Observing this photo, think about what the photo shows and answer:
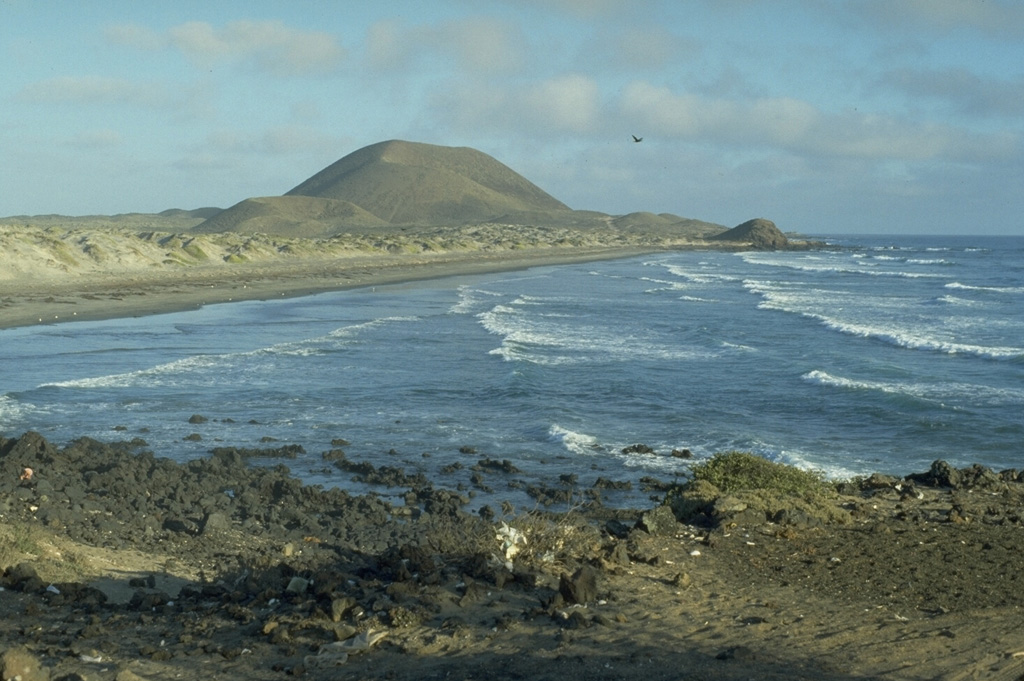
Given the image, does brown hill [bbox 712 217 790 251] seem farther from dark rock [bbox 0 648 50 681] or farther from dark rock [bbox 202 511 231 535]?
dark rock [bbox 0 648 50 681]

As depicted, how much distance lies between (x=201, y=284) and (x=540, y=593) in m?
44.0

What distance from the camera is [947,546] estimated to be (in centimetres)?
911

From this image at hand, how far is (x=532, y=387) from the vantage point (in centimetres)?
2205

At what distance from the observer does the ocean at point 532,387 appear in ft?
53.0

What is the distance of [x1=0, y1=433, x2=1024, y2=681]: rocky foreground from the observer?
21.5ft

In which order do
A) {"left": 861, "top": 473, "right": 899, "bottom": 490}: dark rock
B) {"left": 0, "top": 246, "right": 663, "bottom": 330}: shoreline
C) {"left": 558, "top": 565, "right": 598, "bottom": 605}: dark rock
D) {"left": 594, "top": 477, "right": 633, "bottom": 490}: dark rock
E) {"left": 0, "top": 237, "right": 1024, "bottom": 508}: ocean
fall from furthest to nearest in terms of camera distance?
1. {"left": 0, "top": 246, "right": 663, "bottom": 330}: shoreline
2. {"left": 0, "top": 237, "right": 1024, "bottom": 508}: ocean
3. {"left": 594, "top": 477, "right": 633, "bottom": 490}: dark rock
4. {"left": 861, "top": 473, "right": 899, "bottom": 490}: dark rock
5. {"left": 558, "top": 565, "right": 598, "bottom": 605}: dark rock

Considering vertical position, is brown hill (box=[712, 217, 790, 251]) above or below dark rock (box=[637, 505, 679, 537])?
above

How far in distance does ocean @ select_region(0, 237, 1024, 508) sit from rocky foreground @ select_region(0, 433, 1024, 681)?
3.62 meters

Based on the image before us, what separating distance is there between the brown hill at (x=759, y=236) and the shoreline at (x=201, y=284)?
6817 centimetres

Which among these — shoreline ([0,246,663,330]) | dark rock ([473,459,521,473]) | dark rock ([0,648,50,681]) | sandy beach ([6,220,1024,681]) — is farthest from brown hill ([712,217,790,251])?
dark rock ([0,648,50,681])

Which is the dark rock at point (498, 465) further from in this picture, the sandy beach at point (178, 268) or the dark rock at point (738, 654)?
the sandy beach at point (178, 268)

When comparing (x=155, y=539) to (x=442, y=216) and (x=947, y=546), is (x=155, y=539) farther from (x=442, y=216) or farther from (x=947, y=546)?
(x=442, y=216)

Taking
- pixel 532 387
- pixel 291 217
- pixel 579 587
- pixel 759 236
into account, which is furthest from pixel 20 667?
pixel 291 217

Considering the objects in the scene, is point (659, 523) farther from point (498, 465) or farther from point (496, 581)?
point (498, 465)
